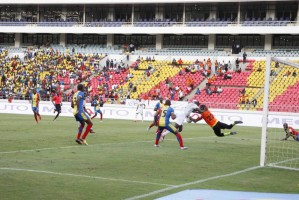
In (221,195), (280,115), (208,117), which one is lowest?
(280,115)

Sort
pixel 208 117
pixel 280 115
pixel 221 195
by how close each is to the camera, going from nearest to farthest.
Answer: pixel 221 195, pixel 208 117, pixel 280 115

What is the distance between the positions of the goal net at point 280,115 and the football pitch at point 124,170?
0.76 meters

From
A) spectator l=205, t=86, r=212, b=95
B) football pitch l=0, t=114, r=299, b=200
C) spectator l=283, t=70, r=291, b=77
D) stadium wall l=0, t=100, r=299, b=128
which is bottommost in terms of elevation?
stadium wall l=0, t=100, r=299, b=128

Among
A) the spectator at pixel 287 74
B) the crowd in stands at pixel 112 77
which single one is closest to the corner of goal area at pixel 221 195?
the crowd in stands at pixel 112 77

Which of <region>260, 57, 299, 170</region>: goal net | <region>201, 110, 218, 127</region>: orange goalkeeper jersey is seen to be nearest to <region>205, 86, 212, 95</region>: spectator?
<region>260, 57, 299, 170</region>: goal net

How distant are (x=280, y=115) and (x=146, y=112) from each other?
1017 cm

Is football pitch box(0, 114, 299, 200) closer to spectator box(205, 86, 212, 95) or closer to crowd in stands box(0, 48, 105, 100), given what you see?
spectator box(205, 86, 212, 95)

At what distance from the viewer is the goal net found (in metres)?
16.6

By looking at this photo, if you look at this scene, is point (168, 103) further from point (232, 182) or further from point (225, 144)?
point (232, 182)

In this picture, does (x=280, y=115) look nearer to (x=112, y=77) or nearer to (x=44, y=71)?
(x=112, y=77)

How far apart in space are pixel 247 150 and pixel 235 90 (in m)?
28.7

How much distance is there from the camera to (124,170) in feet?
46.3

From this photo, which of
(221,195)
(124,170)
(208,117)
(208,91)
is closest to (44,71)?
(208,91)

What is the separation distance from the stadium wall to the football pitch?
15.5 m
